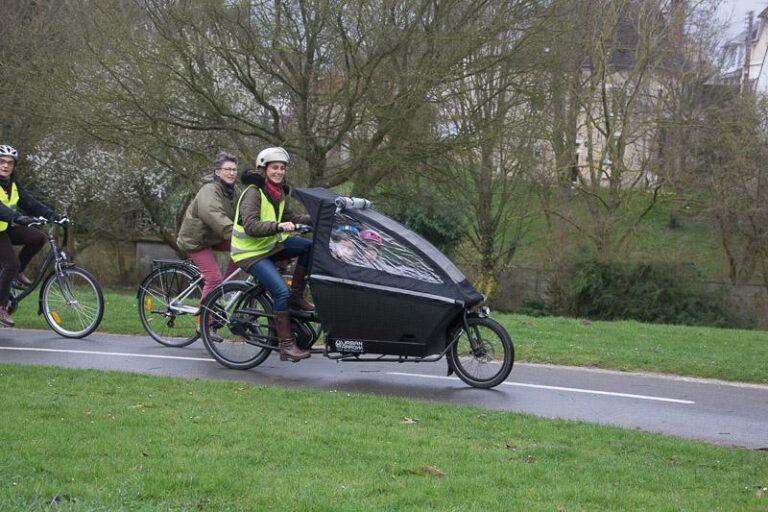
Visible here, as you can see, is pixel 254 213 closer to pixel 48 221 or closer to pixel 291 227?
pixel 291 227

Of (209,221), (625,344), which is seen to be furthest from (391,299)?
(625,344)

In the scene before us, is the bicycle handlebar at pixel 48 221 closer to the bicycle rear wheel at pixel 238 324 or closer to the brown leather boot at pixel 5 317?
the brown leather boot at pixel 5 317

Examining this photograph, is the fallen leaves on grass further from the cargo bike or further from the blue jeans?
the blue jeans

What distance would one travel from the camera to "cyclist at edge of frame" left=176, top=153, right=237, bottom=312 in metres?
Answer: 10.6

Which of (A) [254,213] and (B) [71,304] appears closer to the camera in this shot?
(A) [254,213]

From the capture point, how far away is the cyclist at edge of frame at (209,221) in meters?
10.6

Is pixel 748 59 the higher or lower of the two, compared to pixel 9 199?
higher

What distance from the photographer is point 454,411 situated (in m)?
7.76

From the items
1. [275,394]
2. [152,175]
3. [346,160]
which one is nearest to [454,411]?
[275,394]

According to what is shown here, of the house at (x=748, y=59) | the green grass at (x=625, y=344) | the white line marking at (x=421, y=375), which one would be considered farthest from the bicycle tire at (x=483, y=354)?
the house at (x=748, y=59)

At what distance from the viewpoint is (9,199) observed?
1163 cm

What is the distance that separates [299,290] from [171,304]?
2044 mm

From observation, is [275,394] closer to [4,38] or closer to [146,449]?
[146,449]

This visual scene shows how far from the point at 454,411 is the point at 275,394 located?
4.81 ft
